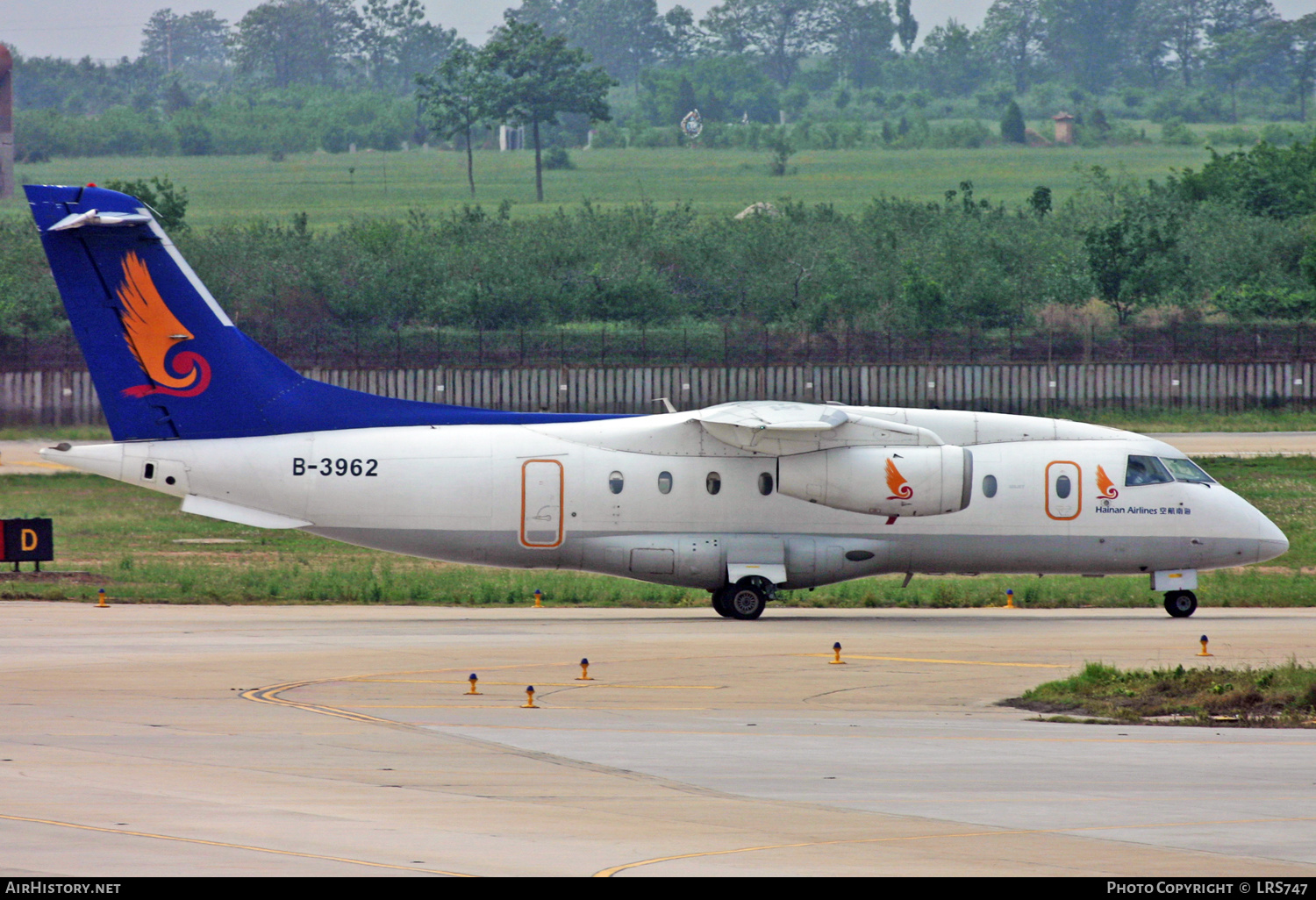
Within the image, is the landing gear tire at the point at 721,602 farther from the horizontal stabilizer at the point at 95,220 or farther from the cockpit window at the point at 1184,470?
the horizontal stabilizer at the point at 95,220

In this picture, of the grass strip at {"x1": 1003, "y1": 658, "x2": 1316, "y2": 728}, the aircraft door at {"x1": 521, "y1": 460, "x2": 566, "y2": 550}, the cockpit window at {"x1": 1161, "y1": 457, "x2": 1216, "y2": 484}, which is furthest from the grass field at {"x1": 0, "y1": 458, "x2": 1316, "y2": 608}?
the grass strip at {"x1": 1003, "y1": 658, "x2": 1316, "y2": 728}

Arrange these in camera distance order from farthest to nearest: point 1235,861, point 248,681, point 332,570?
1. point 332,570
2. point 248,681
3. point 1235,861

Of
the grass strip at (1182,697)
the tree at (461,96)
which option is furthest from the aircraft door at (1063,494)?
the tree at (461,96)

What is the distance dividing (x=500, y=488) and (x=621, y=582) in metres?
6.83

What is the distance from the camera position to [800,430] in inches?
1030

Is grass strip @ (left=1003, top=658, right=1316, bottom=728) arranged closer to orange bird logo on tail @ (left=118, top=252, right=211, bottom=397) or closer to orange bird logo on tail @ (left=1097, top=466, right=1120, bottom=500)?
orange bird logo on tail @ (left=1097, top=466, right=1120, bottom=500)

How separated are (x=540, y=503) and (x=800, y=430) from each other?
14.7 ft

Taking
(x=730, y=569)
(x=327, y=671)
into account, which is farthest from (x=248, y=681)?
(x=730, y=569)

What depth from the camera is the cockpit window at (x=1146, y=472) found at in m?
27.5

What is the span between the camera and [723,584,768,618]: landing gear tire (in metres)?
26.8

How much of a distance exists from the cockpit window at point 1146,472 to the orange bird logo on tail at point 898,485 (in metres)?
4.18

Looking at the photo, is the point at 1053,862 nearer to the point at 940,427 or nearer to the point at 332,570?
the point at 940,427

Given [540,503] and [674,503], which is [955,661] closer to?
[674,503]

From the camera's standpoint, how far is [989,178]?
131625 millimetres
